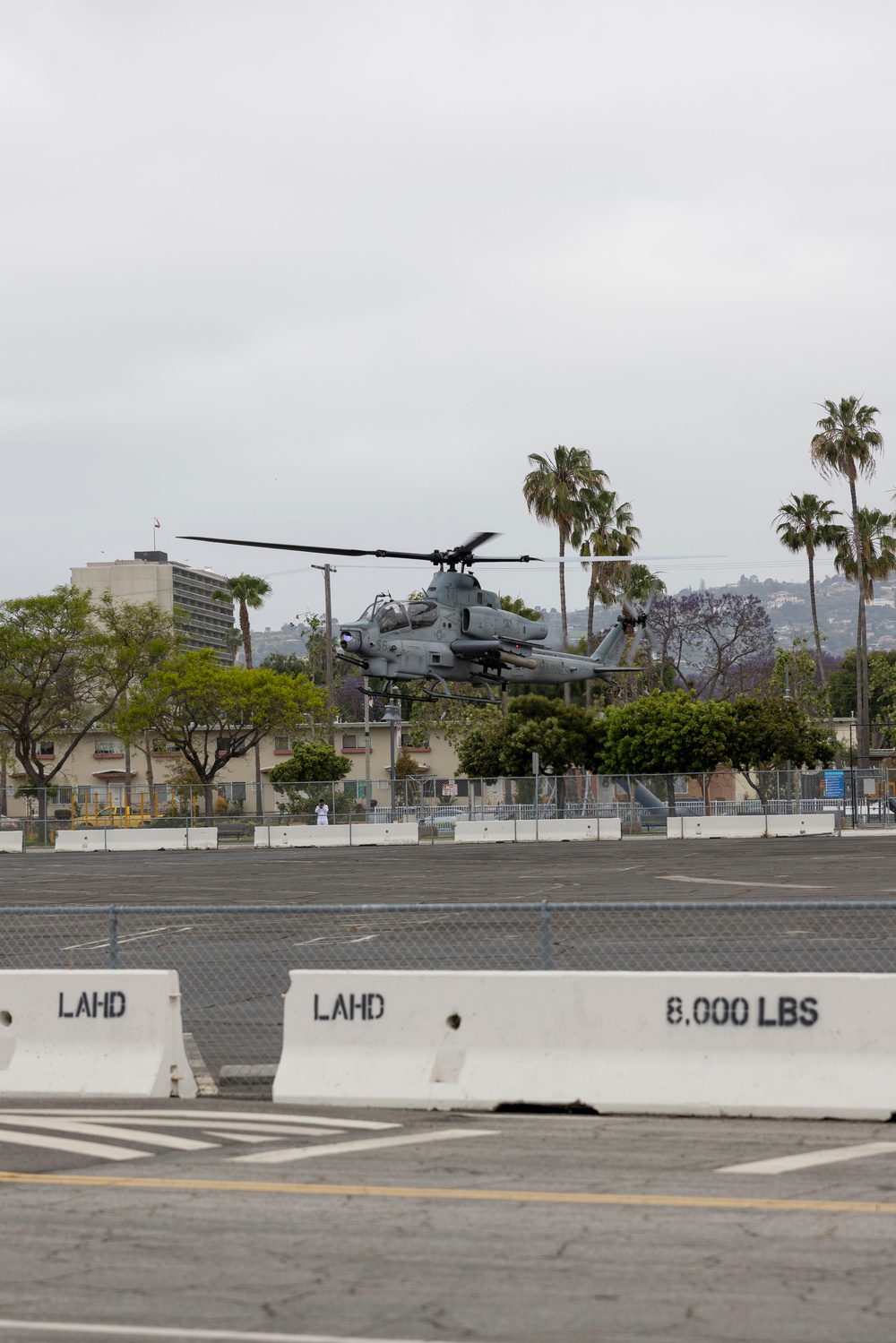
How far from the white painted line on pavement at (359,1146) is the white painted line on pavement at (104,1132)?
1.61 feet

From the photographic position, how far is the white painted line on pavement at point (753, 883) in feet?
92.6

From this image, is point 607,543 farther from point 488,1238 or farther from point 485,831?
point 488,1238

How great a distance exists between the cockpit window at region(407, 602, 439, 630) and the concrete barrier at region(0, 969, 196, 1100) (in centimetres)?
3233

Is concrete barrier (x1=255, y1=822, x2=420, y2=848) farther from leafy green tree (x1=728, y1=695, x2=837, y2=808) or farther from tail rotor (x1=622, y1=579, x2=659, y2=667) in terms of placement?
leafy green tree (x1=728, y1=695, x2=837, y2=808)

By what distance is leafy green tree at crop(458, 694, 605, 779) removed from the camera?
68.1 meters

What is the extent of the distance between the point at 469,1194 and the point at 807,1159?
204 cm

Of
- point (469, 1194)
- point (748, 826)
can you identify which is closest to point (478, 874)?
point (748, 826)

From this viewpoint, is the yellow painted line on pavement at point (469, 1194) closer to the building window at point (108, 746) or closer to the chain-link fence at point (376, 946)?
the chain-link fence at point (376, 946)

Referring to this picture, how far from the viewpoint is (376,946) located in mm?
20641

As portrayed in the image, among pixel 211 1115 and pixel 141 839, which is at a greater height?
pixel 141 839

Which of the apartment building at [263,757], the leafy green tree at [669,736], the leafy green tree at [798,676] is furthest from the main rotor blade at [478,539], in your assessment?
the apartment building at [263,757]

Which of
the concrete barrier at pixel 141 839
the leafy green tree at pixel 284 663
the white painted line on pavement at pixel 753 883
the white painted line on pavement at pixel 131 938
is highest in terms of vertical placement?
the leafy green tree at pixel 284 663

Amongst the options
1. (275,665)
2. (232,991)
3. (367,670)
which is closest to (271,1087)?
(232,991)

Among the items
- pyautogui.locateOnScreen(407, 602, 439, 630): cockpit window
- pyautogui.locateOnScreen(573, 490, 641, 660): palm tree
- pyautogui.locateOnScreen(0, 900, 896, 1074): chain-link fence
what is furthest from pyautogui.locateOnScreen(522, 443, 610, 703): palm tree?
pyautogui.locateOnScreen(0, 900, 896, 1074): chain-link fence
